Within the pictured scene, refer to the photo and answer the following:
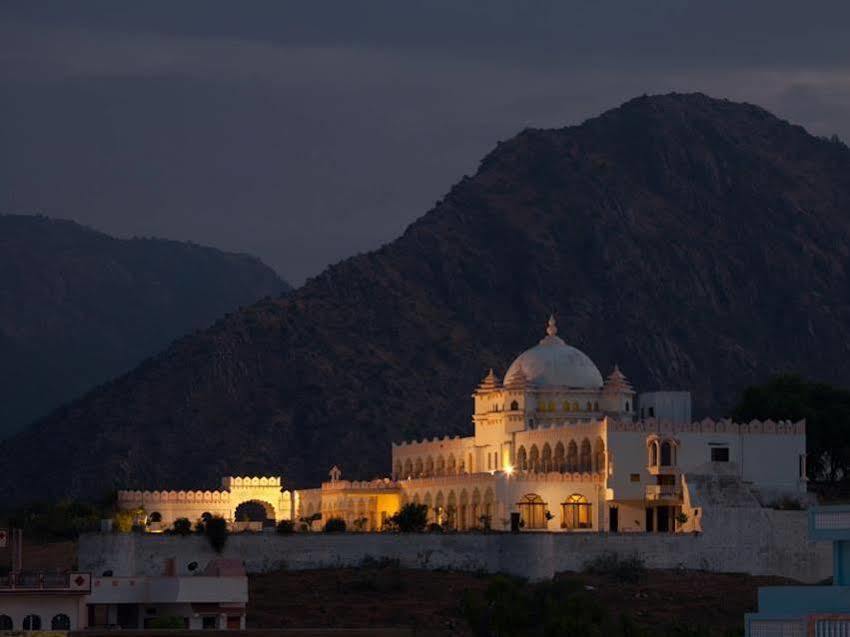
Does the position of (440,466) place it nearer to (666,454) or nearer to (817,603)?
(666,454)

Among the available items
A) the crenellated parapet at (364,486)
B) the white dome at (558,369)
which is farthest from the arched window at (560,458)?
the crenellated parapet at (364,486)

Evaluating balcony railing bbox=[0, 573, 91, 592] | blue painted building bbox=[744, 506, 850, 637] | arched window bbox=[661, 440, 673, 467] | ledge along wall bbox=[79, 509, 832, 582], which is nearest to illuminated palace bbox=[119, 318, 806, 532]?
arched window bbox=[661, 440, 673, 467]

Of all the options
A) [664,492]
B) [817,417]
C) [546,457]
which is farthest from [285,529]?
[817,417]

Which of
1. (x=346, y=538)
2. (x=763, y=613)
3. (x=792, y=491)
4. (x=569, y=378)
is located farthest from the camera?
(x=569, y=378)

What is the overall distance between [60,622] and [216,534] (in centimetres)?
2258

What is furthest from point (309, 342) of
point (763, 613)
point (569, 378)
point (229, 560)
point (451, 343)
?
point (763, 613)

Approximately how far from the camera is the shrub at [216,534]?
100562mm

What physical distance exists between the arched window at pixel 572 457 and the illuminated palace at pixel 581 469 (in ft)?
0.15

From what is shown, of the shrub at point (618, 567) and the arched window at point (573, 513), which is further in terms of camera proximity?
the arched window at point (573, 513)

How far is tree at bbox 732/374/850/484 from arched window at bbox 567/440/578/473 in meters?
14.4

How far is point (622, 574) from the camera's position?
102 m

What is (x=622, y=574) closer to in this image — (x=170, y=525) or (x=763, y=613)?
(x=170, y=525)

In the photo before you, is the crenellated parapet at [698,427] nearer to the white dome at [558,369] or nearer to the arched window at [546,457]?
the arched window at [546,457]

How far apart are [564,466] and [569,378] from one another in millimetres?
8574
